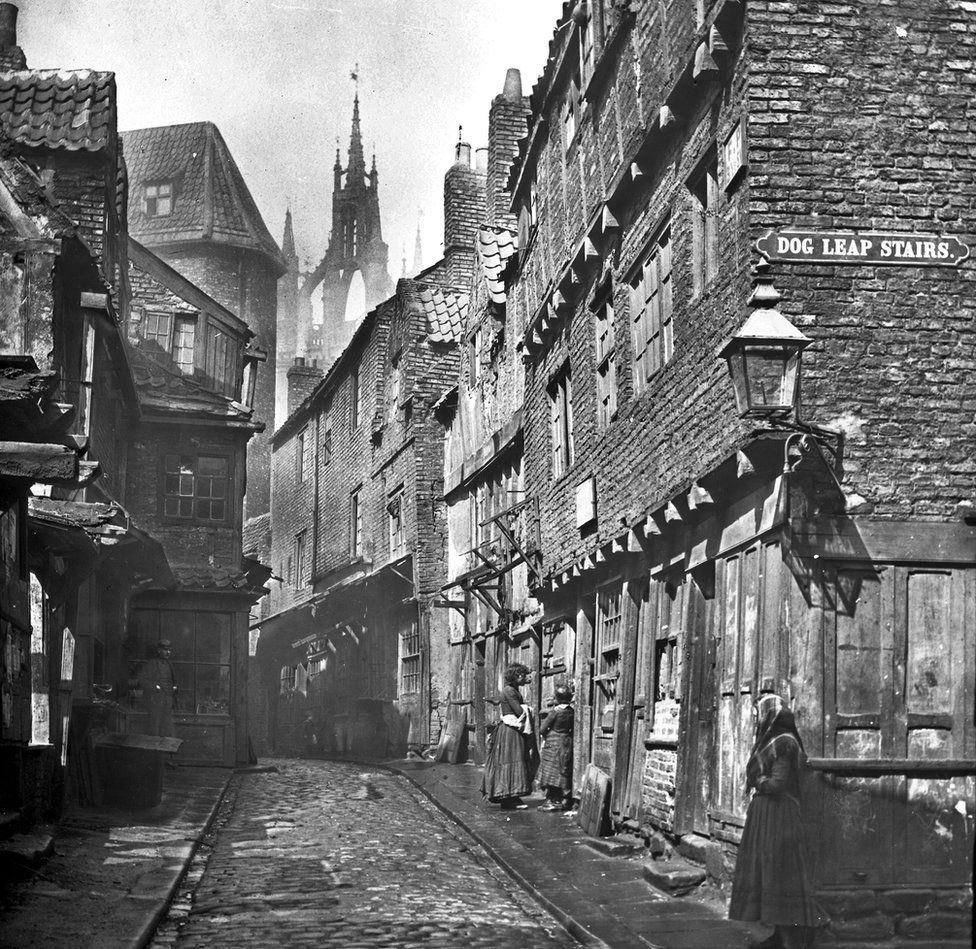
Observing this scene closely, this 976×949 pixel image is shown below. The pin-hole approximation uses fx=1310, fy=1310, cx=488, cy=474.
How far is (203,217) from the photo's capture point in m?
49.9

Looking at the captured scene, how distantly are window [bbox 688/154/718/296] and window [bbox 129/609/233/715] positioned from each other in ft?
50.2

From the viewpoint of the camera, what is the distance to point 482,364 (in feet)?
80.3

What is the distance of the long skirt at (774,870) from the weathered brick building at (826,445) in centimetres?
68

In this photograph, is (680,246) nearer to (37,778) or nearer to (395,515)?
(37,778)

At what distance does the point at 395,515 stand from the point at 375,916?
2083 cm

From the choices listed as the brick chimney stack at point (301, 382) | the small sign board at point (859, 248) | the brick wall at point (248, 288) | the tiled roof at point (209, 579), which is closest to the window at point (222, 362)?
the tiled roof at point (209, 579)

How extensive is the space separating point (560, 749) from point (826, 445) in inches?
288

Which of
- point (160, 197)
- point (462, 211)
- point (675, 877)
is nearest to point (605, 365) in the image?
point (675, 877)

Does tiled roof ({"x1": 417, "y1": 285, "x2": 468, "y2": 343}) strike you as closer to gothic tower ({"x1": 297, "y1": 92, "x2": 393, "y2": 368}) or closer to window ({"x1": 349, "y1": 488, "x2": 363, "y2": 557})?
window ({"x1": 349, "y1": 488, "x2": 363, "y2": 557})

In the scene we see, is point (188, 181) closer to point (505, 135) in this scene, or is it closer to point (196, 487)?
point (196, 487)

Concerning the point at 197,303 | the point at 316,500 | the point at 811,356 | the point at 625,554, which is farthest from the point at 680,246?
the point at 316,500

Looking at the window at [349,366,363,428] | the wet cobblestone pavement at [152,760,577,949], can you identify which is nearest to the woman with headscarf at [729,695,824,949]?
the wet cobblestone pavement at [152,760,577,949]

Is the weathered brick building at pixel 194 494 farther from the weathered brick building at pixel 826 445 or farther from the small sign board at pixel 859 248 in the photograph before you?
the small sign board at pixel 859 248

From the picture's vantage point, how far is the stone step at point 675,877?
9.77 metres
